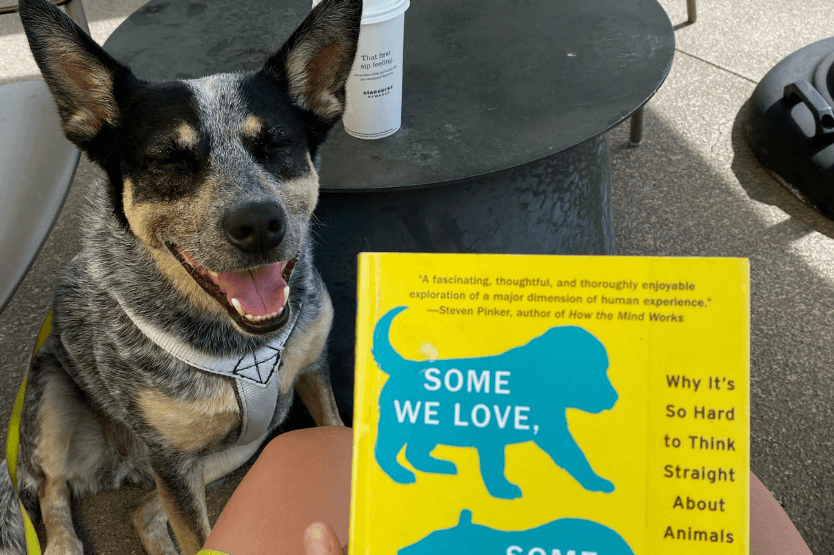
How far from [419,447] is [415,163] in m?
0.96

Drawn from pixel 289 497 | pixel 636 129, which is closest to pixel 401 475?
pixel 289 497

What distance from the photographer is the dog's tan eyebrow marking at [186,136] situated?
1219 mm

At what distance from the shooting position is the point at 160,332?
4.58ft

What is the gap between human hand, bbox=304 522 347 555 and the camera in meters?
0.74

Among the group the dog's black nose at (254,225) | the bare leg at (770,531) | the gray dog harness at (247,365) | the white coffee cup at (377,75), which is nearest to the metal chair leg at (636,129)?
the white coffee cup at (377,75)

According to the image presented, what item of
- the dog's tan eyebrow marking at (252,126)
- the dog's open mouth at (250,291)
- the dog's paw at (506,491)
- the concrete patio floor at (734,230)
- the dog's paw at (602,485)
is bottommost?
the concrete patio floor at (734,230)

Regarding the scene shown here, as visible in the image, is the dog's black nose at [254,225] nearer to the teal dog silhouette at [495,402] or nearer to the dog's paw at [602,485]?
the teal dog silhouette at [495,402]

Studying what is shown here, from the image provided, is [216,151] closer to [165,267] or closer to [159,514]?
[165,267]

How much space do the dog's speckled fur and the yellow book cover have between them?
64 cm

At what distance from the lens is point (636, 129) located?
2945 mm

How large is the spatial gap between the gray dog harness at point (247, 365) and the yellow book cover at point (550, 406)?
83 centimetres

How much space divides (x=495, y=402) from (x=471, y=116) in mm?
1126

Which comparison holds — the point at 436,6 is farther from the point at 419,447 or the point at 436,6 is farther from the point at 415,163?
the point at 419,447

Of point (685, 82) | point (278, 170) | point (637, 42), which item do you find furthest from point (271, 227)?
point (685, 82)
